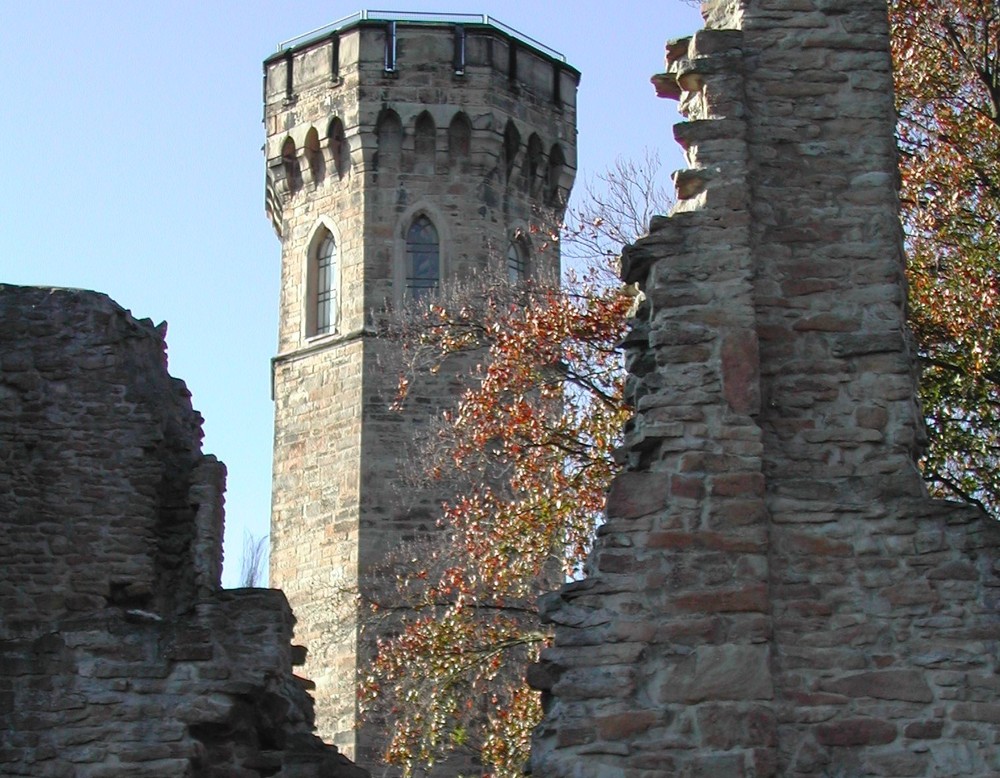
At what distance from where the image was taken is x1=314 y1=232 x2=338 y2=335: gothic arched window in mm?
33188

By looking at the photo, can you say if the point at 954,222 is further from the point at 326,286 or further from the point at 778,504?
the point at 326,286

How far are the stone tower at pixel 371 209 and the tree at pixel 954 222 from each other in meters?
15.3

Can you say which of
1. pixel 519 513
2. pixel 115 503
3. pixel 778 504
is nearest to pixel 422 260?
pixel 519 513

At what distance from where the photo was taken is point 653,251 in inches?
346

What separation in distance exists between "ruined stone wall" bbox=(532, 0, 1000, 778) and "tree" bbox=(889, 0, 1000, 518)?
546 centimetres

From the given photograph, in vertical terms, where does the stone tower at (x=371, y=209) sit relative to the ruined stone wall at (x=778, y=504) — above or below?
above

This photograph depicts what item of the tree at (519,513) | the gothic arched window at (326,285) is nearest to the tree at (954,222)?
the tree at (519,513)

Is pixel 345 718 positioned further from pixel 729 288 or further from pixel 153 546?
pixel 729 288

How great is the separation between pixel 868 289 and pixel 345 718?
826 inches

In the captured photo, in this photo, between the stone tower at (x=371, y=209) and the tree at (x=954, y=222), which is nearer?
the tree at (x=954, y=222)

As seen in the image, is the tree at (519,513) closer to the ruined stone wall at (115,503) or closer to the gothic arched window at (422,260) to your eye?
the ruined stone wall at (115,503)

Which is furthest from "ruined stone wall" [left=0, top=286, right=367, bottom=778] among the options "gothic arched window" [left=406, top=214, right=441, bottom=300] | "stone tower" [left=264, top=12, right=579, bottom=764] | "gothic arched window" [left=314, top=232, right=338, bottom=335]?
"gothic arched window" [left=314, top=232, right=338, bottom=335]

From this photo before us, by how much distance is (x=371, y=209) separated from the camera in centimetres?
3309

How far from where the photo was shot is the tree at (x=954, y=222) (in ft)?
47.9
